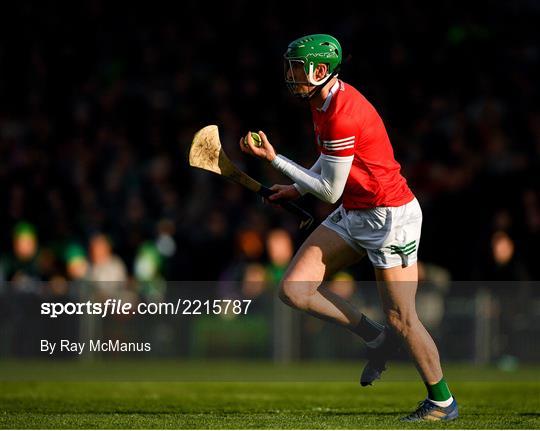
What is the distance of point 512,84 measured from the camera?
19.8 metres

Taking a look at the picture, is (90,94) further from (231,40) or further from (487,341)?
(487,341)

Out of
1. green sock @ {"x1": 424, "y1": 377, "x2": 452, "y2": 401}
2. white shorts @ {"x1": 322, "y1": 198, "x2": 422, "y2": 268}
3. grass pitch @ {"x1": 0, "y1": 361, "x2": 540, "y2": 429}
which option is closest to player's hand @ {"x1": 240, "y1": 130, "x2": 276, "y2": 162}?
white shorts @ {"x1": 322, "y1": 198, "x2": 422, "y2": 268}

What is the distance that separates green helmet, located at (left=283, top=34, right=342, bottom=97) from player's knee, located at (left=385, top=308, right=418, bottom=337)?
159 centimetres

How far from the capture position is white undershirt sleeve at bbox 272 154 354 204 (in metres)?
9.13

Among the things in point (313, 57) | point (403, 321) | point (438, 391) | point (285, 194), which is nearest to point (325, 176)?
point (285, 194)

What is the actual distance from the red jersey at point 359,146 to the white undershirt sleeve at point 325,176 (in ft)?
0.19

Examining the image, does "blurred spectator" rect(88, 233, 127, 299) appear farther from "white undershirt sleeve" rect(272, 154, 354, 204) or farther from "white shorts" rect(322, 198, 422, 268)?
"white undershirt sleeve" rect(272, 154, 354, 204)

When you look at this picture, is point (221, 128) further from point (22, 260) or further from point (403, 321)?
point (403, 321)

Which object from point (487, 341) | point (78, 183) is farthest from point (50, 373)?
point (78, 183)

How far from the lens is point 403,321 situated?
30.9 ft

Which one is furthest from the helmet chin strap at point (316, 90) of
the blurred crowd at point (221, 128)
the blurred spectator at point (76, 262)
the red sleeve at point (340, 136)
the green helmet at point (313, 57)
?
the blurred spectator at point (76, 262)

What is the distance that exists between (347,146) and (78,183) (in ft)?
40.8

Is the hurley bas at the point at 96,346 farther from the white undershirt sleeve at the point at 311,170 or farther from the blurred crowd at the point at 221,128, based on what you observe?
the white undershirt sleeve at the point at 311,170

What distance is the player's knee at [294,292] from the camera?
9555mm
